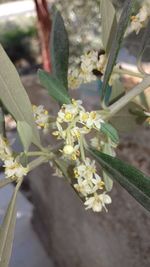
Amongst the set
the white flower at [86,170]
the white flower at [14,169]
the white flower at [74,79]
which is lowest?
the white flower at [86,170]

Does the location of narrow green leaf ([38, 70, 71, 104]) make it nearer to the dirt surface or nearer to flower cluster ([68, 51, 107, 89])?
flower cluster ([68, 51, 107, 89])

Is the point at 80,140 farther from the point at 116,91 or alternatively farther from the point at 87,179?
the point at 116,91

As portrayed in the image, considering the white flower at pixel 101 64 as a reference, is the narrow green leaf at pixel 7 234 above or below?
below

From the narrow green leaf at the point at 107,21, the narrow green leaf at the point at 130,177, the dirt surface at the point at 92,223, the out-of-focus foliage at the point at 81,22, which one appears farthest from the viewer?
the out-of-focus foliage at the point at 81,22

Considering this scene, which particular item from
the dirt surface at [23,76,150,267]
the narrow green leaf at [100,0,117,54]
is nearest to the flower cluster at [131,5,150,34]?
the narrow green leaf at [100,0,117,54]

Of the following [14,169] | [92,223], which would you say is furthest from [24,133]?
[92,223]

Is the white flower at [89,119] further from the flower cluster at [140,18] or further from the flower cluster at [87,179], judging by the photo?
the flower cluster at [140,18]

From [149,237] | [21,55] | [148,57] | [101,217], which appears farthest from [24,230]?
[21,55]

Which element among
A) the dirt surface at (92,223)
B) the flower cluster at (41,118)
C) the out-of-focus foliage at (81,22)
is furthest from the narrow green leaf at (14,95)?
the out-of-focus foliage at (81,22)

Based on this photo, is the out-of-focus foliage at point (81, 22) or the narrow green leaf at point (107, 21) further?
the out-of-focus foliage at point (81, 22)
